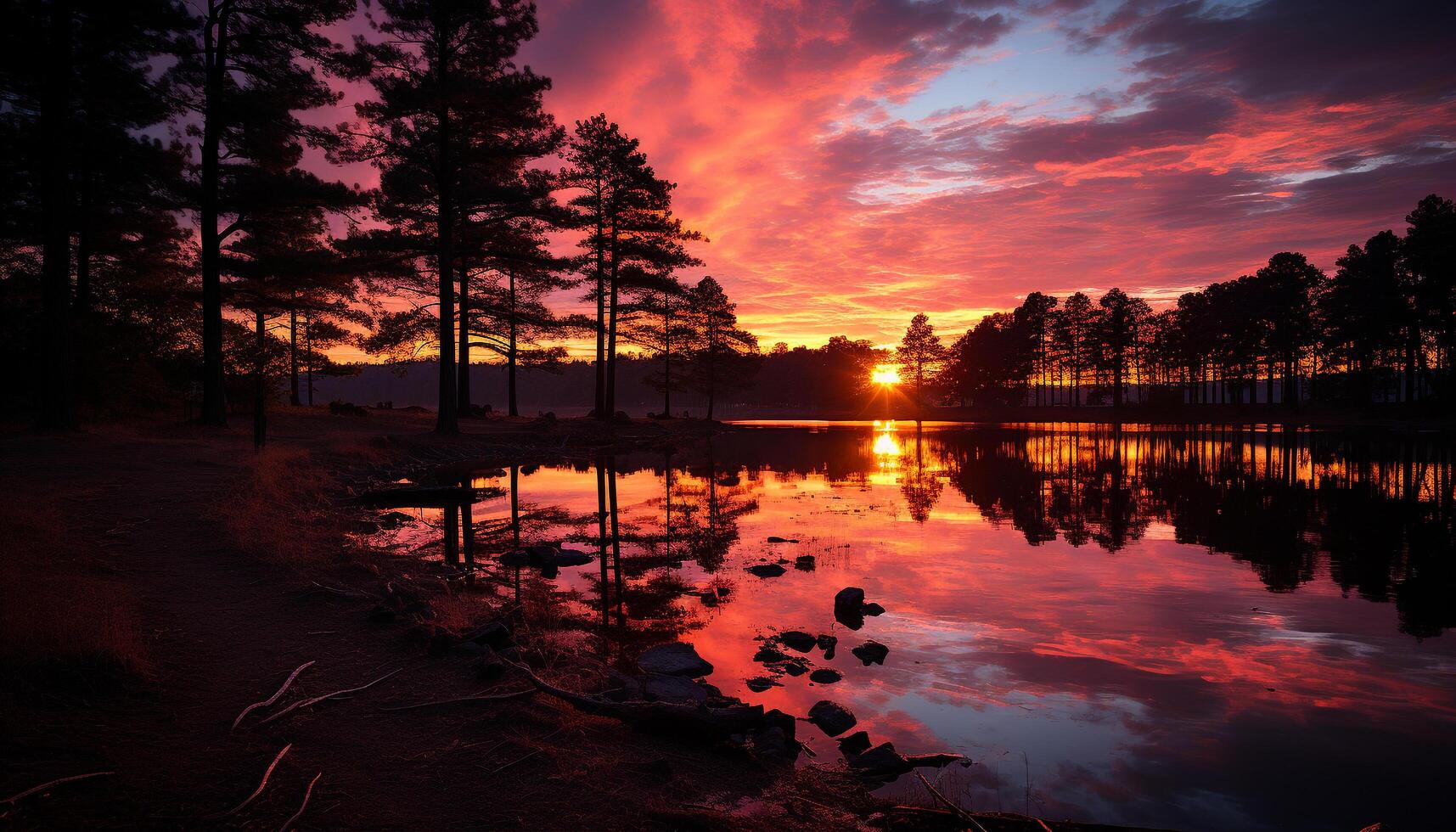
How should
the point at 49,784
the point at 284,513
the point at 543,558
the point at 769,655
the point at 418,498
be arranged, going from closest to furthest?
1. the point at 49,784
2. the point at 769,655
3. the point at 543,558
4. the point at 284,513
5. the point at 418,498

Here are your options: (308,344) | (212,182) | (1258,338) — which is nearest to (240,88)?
(212,182)

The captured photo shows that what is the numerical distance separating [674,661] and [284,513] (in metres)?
10.5

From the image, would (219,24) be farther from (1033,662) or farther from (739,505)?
(1033,662)

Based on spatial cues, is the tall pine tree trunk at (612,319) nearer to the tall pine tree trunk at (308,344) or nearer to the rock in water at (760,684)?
the tall pine tree trunk at (308,344)

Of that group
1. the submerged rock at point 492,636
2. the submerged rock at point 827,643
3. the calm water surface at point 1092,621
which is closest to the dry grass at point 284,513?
the calm water surface at point 1092,621

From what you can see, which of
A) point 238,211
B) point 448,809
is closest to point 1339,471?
point 448,809

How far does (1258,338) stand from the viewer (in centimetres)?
7331

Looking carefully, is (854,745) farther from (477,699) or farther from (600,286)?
(600,286)

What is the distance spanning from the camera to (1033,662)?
8062 millimetres

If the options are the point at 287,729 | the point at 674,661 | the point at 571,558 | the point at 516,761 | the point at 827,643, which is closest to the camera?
the point at 516,761

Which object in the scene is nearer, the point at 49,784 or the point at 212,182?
the point at 49,784

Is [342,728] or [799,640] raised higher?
[342,728]

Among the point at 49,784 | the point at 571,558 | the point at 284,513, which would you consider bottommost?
the point at 571,558

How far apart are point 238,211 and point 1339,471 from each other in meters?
45.5
